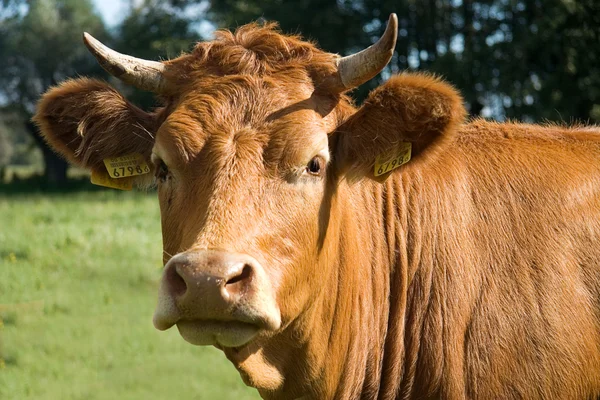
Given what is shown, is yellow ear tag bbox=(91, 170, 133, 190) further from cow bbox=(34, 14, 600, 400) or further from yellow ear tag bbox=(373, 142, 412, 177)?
yellow ear tag bbox=(373, 142, 412, 177)

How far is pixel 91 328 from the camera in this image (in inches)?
373

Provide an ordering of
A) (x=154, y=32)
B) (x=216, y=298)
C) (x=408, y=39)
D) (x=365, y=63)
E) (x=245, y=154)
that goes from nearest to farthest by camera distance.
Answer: (x=216, y=298) → (x=245, y=154) → (x=365, y=63) → (x=408, y=39) → (x=154, y=32)

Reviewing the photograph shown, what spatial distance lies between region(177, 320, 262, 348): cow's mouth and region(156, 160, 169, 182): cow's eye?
3.12ft

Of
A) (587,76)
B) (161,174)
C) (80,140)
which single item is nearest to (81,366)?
(80,140)

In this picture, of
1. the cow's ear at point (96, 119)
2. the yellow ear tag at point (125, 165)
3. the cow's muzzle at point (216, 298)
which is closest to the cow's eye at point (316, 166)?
the cow's muzzle at point (216, 298)

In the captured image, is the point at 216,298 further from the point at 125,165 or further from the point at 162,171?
the point at 125,165

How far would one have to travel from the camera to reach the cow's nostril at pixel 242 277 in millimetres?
3115

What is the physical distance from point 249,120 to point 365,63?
73cm

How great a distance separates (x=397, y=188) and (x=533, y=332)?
1.19 metres

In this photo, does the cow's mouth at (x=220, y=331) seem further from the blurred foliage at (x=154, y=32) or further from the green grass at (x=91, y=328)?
the blurred foliage at (x=154, y=32)

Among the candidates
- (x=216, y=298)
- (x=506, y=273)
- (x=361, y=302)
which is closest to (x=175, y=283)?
(x=216, y=298)

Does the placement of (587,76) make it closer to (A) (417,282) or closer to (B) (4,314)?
(B) (4,314)

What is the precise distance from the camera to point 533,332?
4.20m

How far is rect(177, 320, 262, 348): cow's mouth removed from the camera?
128 inches
